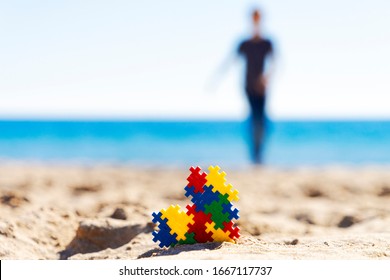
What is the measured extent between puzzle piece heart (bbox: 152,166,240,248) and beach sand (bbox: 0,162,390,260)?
65 mm

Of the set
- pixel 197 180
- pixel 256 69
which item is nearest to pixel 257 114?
pixel 256 69

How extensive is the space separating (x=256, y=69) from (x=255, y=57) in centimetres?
14

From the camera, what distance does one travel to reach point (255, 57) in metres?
6.71

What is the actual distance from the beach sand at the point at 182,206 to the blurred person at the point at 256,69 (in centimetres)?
70

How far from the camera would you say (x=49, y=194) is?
5297mm

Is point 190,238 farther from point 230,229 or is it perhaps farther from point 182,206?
point 182,206

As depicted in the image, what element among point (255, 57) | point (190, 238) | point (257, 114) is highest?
point (255, 57)

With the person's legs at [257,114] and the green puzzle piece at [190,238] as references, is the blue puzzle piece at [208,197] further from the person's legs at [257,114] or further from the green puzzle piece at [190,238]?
the person's legs at [257,114]

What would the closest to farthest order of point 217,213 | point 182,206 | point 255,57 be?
point 217,213 < point 182,206 < point 255,57

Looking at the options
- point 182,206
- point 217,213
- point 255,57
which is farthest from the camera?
point 255,57

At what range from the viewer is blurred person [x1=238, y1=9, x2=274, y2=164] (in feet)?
22.0

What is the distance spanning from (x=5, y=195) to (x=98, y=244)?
4.28 ft

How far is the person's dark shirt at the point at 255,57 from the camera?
264 inches

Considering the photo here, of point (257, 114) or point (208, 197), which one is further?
point (257, 114)
